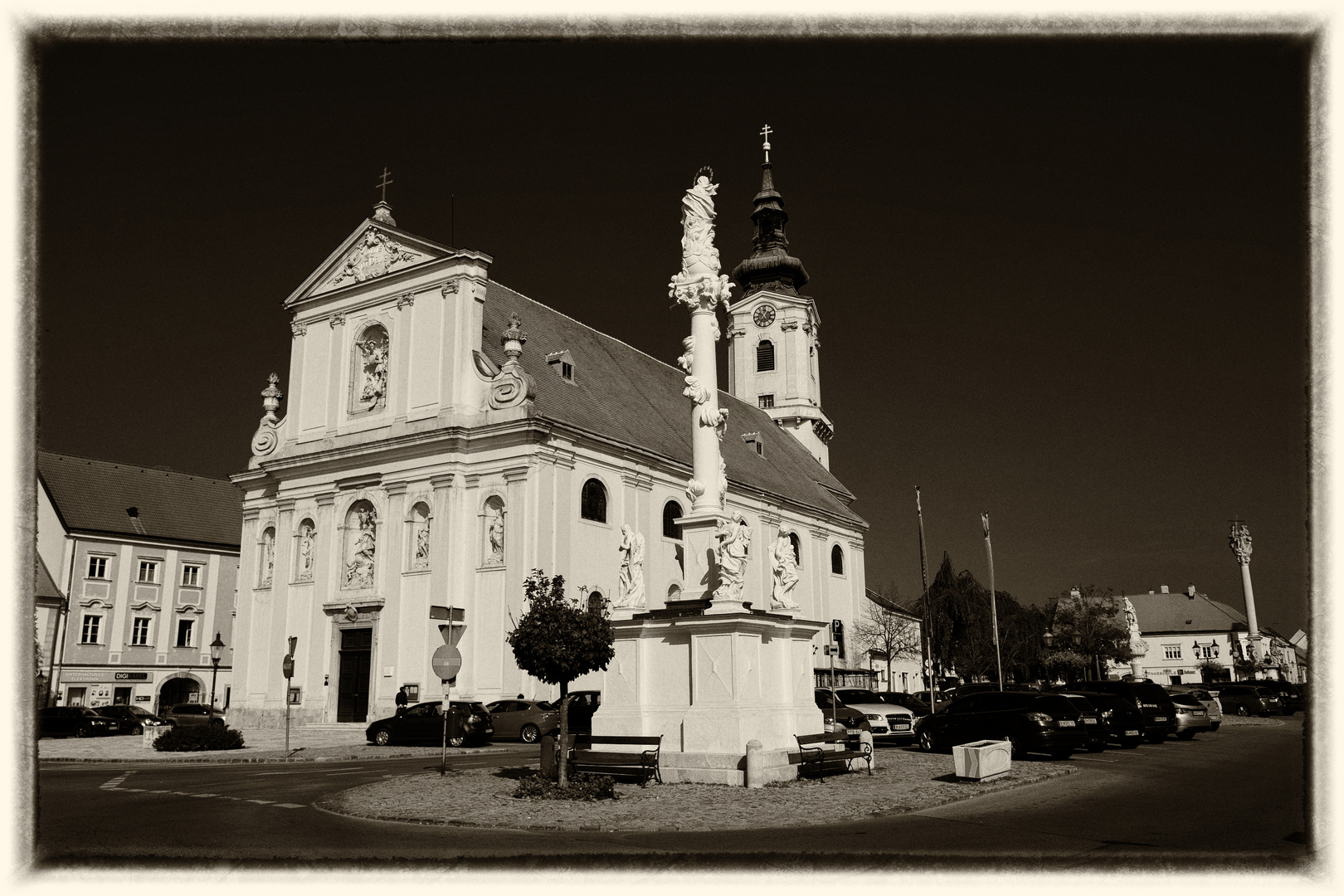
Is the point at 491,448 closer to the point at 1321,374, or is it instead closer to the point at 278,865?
the point at 278,865

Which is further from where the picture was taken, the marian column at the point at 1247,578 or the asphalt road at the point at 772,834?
the marian column at the point at 1247,578

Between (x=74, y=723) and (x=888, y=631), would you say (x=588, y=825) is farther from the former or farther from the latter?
(x=888, y=631)

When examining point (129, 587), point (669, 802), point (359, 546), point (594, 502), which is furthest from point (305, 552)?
point (669, 802)

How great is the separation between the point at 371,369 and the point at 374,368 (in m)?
0.17

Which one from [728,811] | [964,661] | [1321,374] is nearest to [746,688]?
[728,811]

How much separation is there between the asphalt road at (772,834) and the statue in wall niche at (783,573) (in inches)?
175

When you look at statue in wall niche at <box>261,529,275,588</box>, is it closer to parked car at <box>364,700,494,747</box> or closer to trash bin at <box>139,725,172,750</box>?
trash bin at <box>139,725,172,750</box>

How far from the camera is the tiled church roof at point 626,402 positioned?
37719 millimetres

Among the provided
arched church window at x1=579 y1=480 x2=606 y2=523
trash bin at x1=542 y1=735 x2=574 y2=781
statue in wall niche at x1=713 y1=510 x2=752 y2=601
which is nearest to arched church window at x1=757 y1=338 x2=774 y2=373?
arched church window at x1=579 y1=480 x2=606 y2=523

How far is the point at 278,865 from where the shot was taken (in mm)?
6480

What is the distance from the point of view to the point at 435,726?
86.8ft

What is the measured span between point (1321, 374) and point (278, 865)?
265 inches

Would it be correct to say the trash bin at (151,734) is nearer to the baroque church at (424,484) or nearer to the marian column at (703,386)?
the baroque church at (424,484)

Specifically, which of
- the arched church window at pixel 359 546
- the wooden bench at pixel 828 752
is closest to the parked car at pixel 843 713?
the wooden bench at pixel 828 752
